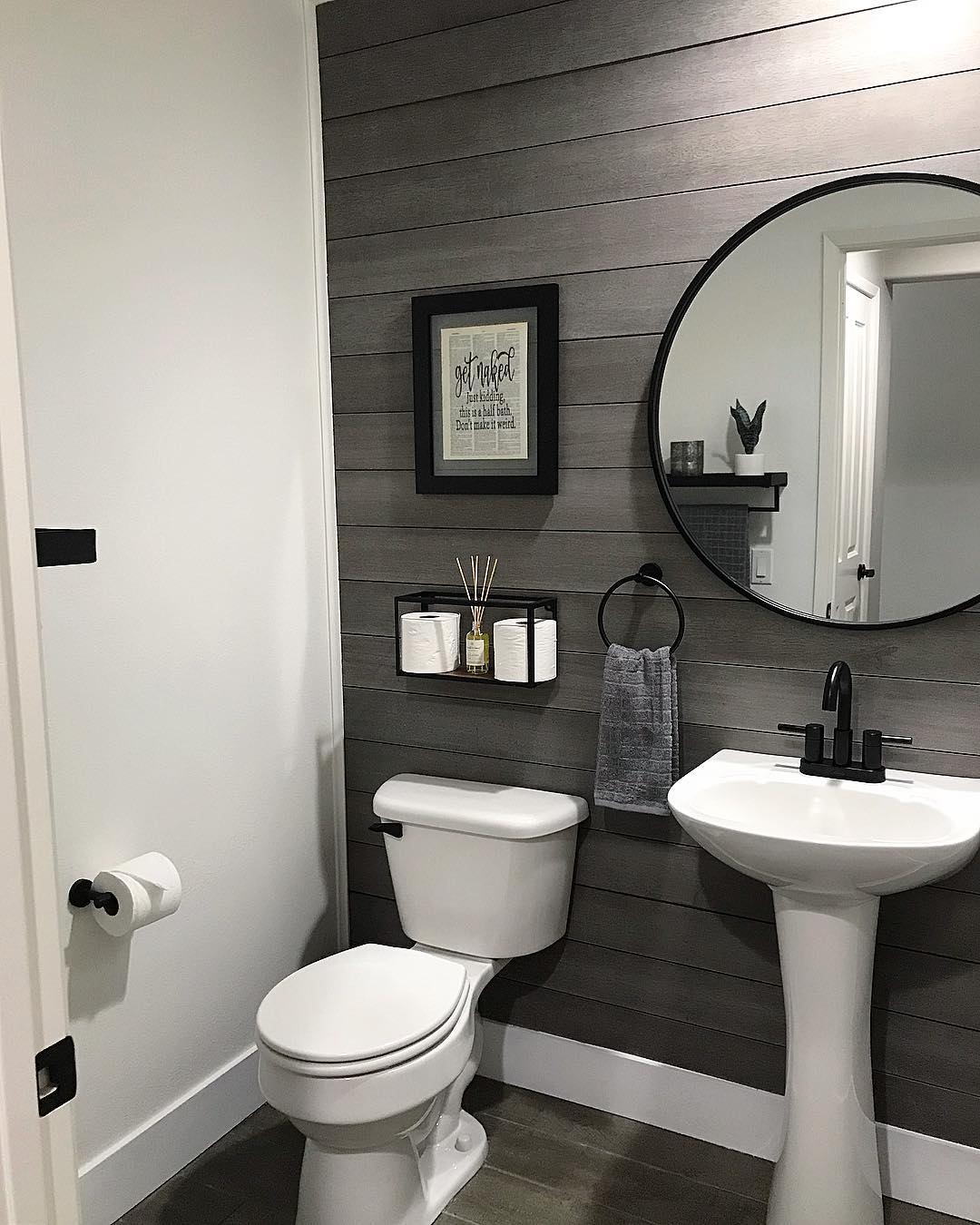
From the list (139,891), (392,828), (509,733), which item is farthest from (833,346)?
(139,891)

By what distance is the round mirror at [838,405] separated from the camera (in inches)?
74.1

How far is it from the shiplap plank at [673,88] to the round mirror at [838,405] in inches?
8.0

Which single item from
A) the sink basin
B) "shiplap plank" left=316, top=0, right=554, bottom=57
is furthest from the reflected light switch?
"shiplap plank" left=316, top=0, right=554, bottom=57

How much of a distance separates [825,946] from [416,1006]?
72cm

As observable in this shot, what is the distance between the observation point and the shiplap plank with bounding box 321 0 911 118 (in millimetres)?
1968

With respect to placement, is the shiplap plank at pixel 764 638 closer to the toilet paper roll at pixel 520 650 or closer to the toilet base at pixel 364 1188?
the toilet paper roll at pixel 520 650

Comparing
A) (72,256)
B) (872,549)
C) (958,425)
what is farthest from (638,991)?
(72,256)

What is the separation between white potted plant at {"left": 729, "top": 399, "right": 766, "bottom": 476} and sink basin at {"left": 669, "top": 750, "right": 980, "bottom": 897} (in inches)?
21.9

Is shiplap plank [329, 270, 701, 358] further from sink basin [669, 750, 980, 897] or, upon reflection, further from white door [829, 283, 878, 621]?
sink basin [669, 750, 980, 897]

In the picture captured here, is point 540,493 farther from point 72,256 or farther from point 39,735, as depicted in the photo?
point 39,735

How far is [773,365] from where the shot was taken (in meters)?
2.02

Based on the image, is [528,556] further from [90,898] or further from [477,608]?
[90,898]

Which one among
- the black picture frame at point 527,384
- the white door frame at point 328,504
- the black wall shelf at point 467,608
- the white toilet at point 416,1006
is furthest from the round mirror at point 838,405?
the white door frame at point 328,504

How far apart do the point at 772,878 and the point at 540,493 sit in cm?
92
